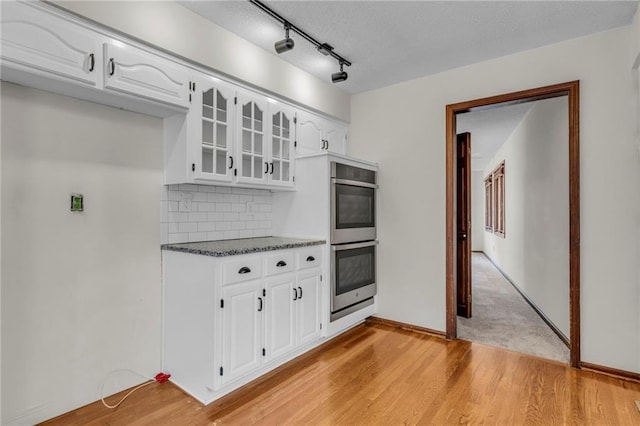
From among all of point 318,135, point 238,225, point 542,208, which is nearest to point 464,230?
point 542,208

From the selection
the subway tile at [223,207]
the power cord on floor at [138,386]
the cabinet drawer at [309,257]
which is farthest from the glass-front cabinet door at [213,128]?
the power cord on floor at [138,386]

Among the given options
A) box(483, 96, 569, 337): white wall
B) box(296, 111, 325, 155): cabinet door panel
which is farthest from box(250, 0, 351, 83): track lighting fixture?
box(483, 96, 569, 337): white wall

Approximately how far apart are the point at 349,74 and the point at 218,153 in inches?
65.5

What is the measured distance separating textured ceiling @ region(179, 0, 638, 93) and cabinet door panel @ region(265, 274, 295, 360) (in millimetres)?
1917

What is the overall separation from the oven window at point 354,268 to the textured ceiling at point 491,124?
2.12m

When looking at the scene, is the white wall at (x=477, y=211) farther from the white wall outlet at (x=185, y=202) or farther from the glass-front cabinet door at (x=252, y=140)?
the white wall outlet at (x=185, y=202)

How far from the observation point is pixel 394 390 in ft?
7.61

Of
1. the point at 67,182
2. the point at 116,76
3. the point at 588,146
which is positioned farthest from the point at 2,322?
the point at 588,146

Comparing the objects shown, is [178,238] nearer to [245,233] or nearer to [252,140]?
[245,233]

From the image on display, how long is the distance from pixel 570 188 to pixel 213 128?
2823mm

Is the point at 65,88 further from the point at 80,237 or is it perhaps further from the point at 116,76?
the point at 80,237

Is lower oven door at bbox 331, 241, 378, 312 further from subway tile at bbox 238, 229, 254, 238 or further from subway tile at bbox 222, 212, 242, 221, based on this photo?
subway tile at bbox 222, 212, 242, 221

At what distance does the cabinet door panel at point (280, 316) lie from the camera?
249 centimetres

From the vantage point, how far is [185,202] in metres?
2.66
